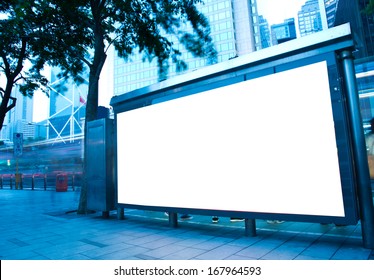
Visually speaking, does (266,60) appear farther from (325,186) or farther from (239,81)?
(325,186)

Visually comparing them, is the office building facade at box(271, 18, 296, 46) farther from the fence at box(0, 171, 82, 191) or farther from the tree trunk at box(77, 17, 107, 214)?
the tree trunk at box(77, 17, 107, 214)

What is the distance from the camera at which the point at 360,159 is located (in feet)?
11.0

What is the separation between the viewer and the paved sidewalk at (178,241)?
11.3 ft

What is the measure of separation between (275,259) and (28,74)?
13.8 m

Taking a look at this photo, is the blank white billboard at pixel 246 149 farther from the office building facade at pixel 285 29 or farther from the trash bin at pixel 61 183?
the office building facade at pixel 285 29

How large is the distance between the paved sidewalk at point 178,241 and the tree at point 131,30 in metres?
2.48

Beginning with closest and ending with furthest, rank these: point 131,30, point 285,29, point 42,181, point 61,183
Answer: point 131,30 → point 61,183 → point 42,181 → point 285,29

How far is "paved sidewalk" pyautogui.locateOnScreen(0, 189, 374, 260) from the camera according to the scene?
11.3 ft

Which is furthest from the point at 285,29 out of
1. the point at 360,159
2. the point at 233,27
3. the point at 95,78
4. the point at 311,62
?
the point at 360,159

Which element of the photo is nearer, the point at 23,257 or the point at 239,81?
the point at 23,257

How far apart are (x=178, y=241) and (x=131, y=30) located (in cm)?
820

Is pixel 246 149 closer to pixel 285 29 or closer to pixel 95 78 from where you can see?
pixel 95 78
